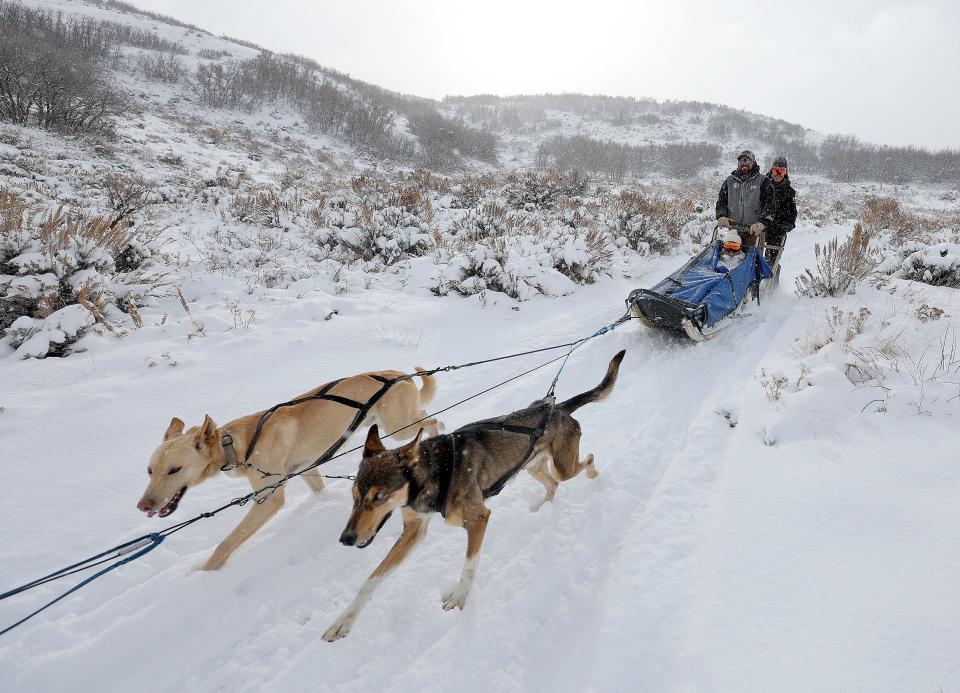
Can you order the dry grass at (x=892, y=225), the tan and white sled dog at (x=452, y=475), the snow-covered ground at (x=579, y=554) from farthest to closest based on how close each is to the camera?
the dry grass at (x=892, y=225), the tan and white sled dog at (x=452, y=475), the snow-covered ground at (x=579, y=554)

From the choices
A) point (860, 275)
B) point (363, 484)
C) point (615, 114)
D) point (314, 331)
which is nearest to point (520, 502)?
point (363, 484)

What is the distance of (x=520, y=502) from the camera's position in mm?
3225

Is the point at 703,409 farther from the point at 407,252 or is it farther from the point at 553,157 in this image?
the point at 553,157

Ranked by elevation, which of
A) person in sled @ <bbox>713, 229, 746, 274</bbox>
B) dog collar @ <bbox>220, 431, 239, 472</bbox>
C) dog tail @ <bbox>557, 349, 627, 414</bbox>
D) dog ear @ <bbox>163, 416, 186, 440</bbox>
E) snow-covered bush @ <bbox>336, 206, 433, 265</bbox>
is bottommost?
dog collar @ <bbox>220, 431, 239, 472</bbox>

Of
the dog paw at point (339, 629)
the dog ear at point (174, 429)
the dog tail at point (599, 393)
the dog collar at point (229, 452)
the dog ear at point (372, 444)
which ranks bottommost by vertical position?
the dog paw at point (339, 629)

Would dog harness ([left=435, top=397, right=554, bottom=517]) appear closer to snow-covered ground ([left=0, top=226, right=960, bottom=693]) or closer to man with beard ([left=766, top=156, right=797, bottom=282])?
snow-covered ground ([left=0, top=226, right=960, bottom=693])

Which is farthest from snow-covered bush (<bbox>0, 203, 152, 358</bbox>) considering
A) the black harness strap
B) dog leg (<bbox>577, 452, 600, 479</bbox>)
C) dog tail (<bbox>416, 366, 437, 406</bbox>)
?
dog leg (<bbox>577, 452, 600, 479</bbox>)

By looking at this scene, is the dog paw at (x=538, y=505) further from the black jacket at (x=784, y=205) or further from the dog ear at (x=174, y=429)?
the black jacket at (x=784, y=205)

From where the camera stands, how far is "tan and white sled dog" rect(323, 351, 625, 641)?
2.18 m

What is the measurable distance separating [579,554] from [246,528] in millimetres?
2052

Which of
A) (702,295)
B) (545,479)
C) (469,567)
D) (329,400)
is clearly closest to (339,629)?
(469,567)

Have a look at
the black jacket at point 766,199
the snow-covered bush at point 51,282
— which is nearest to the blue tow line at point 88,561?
the snow-covered bush at point 51,282

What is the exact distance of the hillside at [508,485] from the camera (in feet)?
6.93

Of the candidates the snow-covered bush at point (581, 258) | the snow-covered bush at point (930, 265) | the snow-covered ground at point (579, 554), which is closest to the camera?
the snow-covered ground at point (579, 554)
